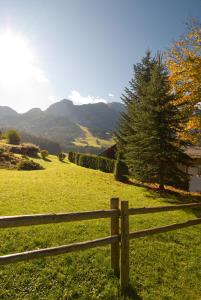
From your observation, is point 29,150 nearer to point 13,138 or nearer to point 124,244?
point 13,138

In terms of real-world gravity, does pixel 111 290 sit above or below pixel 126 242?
below

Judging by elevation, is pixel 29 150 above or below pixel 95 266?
above

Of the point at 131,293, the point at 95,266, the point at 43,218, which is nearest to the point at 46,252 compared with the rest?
the point at 43,218

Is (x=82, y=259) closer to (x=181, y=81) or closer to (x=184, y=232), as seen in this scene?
(x=184, y=232)

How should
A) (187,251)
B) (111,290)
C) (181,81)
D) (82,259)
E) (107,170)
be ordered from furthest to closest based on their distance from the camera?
(107,170) < (181,81) < (187,251) < (82,259) < (111,290)

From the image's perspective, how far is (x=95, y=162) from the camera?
40.3 m

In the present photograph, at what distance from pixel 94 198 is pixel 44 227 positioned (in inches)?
287

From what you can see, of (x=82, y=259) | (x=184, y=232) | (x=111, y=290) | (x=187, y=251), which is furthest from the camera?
(x=184, y=232)

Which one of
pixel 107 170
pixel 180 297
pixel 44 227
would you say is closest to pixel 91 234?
pixel 44 227

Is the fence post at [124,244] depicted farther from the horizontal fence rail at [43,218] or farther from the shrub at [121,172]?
the shrub at [121,172]

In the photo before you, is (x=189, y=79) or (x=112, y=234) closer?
(x=112, y=234)

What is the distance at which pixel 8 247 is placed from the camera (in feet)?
26.7

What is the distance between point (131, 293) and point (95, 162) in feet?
111

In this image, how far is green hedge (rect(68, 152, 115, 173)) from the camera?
36.3 metres
